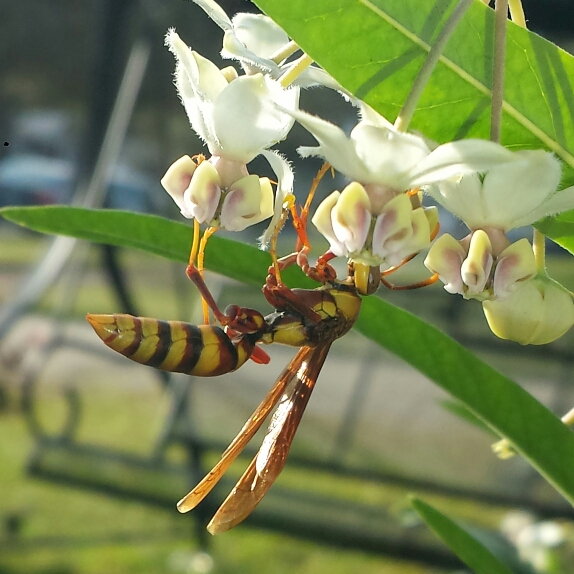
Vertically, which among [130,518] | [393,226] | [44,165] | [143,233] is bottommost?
[130,518]

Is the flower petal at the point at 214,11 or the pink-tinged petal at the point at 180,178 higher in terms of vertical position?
the flower petal at the point at 214,11

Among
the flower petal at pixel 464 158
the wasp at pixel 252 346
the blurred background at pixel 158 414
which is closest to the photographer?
the flower petal at pixel 464 158

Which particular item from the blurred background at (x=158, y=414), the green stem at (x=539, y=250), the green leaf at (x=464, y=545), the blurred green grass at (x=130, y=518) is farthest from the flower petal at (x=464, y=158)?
the blurred green grass at (x=130, y=518)

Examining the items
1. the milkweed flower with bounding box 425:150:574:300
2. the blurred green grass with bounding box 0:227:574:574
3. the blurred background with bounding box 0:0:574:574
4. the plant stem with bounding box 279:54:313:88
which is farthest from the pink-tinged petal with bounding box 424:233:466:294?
the blurred green grass with bounding box 0:227:574:574

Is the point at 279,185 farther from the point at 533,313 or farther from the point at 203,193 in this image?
the point at 533,313

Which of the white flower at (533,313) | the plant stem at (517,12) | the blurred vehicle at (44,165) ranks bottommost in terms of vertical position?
the blurred vehicle at (44,165)

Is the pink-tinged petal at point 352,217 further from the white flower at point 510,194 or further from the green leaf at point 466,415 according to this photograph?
the green leaf at point 466,415

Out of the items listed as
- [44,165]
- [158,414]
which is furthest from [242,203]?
[158,414]
